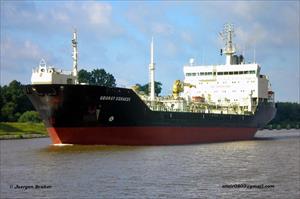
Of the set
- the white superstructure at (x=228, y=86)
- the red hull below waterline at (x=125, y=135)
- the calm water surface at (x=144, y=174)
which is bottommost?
the calm water surface at (x=144, y=174)

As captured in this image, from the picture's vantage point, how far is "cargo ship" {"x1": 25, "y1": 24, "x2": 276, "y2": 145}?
36.2m

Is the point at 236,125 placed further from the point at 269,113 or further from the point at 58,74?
the point at 58,74

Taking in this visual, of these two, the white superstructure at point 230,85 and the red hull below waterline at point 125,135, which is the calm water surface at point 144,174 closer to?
the red hull below waterline at point 125,135

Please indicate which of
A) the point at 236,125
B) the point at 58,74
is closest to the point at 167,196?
the point at 58,74

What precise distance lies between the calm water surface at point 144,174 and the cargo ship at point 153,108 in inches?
143

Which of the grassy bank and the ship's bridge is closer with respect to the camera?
the ship's bridge

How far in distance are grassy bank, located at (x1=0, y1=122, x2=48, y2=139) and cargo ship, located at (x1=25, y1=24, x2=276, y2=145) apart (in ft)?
69.8

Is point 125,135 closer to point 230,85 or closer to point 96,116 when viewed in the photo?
point 96,116

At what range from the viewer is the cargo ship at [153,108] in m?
36.2

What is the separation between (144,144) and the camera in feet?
128

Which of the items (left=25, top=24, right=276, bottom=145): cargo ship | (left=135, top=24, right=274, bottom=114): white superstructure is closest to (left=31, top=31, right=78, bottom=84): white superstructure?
(left=25, top=24, right=276, bottom=145): cargo ship

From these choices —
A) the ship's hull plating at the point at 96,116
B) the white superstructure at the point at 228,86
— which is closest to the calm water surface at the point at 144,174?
the ship's hull plating at the point at 96,116

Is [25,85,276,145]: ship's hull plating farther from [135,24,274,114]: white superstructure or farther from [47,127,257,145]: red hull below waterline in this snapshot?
[135,24,274,114]: white superstructure

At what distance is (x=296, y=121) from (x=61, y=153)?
10837 centimetres
